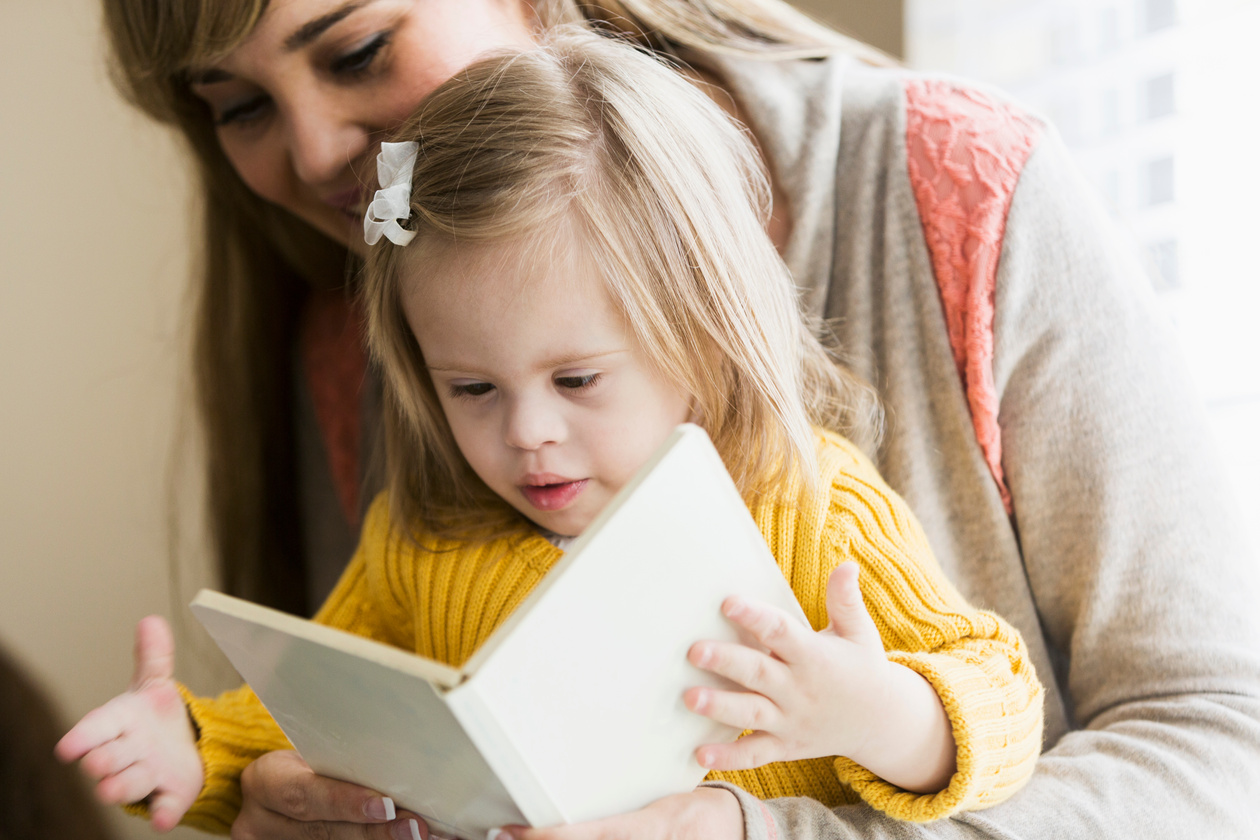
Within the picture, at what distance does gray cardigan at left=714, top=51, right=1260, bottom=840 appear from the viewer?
709mm

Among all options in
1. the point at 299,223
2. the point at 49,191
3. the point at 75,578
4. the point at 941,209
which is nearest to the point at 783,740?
the point at 941,209

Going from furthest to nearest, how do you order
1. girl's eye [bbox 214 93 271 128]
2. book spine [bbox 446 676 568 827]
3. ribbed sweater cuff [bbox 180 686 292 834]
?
1. girl's eye [bbox 214 93 271 128]
2. ribbed sweater cuff [bbox 180 686 292 834]
3. book spine [bbox 446 676 568 827]

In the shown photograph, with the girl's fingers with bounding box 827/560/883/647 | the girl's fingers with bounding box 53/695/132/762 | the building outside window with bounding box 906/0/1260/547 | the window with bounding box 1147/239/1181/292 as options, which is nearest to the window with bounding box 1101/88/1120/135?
the building outside window with bounding box 906/0/1260/547

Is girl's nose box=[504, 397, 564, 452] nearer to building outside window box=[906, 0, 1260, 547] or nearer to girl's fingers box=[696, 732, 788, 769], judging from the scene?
girl's fingers box=[696, 732, 788, 769]

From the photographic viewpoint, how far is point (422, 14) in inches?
33.2

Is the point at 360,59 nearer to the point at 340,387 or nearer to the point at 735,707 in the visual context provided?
the point at 340,387

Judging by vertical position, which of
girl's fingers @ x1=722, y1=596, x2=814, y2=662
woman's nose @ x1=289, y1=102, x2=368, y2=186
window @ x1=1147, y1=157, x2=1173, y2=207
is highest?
woman's nose @ x1=289, y1=102, x2=368, y2=186

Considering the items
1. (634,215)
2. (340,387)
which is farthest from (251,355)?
(634,215)

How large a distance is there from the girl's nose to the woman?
267 mm

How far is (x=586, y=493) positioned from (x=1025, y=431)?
378mm

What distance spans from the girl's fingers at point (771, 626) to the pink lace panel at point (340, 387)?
31.5 inches

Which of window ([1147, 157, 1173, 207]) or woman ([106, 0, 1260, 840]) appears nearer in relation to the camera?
woman ([106, 0, 1260, 840])

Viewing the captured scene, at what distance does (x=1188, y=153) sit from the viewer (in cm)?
108

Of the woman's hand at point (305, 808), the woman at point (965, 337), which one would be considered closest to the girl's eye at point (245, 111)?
the woman at point (965, 337)
